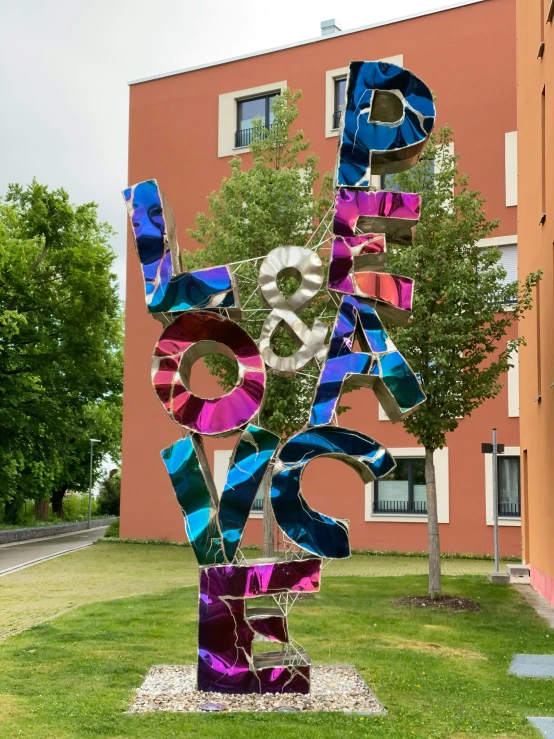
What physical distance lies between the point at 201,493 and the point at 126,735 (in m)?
2.47

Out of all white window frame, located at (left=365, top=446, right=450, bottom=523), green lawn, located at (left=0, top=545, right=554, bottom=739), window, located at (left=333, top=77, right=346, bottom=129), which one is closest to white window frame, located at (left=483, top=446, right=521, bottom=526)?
white window frame, located at (left=365, top=446, right=450, bottom=523)

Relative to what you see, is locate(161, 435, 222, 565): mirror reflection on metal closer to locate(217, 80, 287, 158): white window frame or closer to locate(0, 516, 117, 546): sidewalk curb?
locate(217, 80, 287, 158): white window frame

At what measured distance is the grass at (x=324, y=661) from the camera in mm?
7098

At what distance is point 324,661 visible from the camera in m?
9.83

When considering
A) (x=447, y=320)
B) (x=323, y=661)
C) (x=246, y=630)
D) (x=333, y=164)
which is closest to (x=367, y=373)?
(x=246, y=630)

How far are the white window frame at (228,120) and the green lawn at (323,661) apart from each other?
17.8 meters

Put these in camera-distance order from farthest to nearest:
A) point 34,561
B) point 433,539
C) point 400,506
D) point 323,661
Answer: point 400,506 → point 34,561 → point 433,539 → point 323,661

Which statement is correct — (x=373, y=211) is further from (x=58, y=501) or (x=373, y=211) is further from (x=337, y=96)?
(x=58, y=501)

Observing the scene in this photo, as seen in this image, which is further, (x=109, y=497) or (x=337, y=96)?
(x=109, y=497)

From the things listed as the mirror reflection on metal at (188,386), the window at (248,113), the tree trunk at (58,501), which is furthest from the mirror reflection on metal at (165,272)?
the tree trunk at (58,501)

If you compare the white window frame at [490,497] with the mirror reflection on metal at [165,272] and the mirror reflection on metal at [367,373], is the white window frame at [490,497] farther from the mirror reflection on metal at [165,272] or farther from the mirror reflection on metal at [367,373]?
the mirror reflection on metal at [165,272]

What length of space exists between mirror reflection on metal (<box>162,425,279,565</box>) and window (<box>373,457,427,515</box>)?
1762cm

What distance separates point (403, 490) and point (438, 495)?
1453 mm

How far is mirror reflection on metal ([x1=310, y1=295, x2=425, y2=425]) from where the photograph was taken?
8750 mm
